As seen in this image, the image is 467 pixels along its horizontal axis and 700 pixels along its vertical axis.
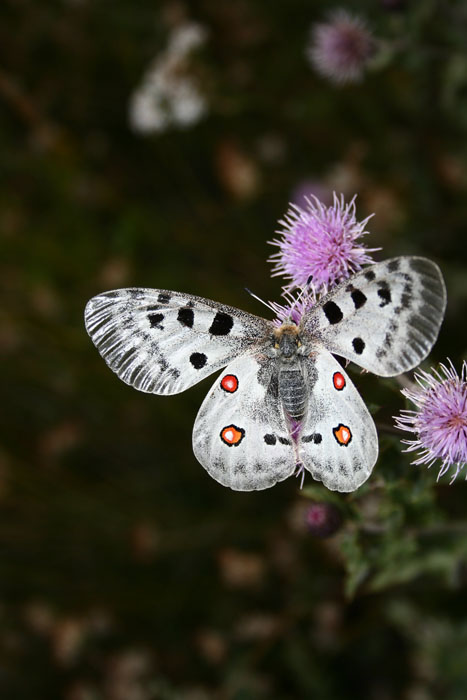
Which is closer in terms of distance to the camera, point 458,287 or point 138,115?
point 458,287

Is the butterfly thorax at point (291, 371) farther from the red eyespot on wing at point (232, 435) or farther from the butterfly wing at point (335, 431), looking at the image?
the red eyespot on wing at point (232, 435)

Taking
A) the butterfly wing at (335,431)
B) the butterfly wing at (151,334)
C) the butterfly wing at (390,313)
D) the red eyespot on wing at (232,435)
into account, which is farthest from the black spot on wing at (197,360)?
the butterfly wing at (390,313)

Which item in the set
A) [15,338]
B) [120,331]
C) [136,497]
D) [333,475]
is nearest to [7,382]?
[15,338]

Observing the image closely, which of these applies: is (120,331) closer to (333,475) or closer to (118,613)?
(333,475)

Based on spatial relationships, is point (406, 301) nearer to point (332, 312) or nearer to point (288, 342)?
point (332, 312)

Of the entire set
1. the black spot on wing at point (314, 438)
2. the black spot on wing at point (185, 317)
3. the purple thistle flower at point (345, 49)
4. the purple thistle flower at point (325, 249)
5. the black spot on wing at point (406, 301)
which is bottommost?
the black spot on wing at point (314, 438)

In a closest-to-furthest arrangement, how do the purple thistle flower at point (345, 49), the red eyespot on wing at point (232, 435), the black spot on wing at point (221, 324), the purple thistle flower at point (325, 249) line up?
1. the red eyespot on wing at point (232, 435)
2. the black spot on wing at point (221, 324)
3. the purple thistle flower at point (325, 249)
4. the purple thistle flower at point (345, 49)

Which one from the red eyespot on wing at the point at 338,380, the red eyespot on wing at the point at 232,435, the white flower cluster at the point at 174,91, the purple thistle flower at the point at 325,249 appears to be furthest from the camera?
Answer: the white flower cluster at the point at 174,91

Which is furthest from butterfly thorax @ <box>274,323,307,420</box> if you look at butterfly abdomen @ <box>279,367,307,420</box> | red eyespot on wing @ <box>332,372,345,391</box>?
red eyespot on wing @ <box>332,372,345,391</box>
